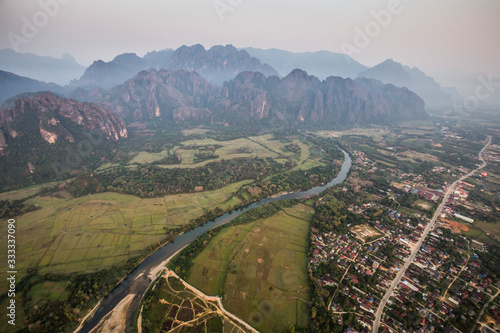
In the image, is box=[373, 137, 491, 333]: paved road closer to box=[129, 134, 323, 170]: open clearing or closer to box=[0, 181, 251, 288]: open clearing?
box=[0, 181, 251, 288]: open clearing

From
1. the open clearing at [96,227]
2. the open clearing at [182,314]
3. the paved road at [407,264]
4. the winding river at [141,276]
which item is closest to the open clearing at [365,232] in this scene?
the paved road at [407,264]

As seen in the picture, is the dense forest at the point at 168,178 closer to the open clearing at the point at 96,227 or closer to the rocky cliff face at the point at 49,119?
the open clearing at the point at 96,227

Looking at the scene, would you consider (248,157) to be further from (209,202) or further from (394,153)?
(394,153)

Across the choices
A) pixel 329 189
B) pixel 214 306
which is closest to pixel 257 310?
pixel 214 306

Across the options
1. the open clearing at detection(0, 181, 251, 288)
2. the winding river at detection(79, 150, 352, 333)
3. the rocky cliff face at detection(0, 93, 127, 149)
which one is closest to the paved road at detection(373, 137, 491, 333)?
the winding river at detection(79, 150, 352, 333)

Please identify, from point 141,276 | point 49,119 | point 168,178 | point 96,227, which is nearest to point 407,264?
point 141,276

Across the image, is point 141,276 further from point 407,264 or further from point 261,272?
point 407,264
